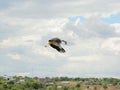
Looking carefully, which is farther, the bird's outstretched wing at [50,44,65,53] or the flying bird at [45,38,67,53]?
the bird's outstretched wing at [50,44,65,53]

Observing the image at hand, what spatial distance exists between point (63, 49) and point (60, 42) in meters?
0.36

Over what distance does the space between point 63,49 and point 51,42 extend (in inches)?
19.1

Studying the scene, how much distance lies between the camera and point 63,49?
11.1 meters

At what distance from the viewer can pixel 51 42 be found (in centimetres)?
1077

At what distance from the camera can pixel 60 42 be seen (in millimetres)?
10828

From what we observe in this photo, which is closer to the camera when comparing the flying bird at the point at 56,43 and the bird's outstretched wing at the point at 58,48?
the flying bird at the point at 56,43

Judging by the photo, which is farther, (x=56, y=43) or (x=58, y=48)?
(x=58, y=48)

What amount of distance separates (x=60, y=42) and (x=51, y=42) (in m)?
0.20
